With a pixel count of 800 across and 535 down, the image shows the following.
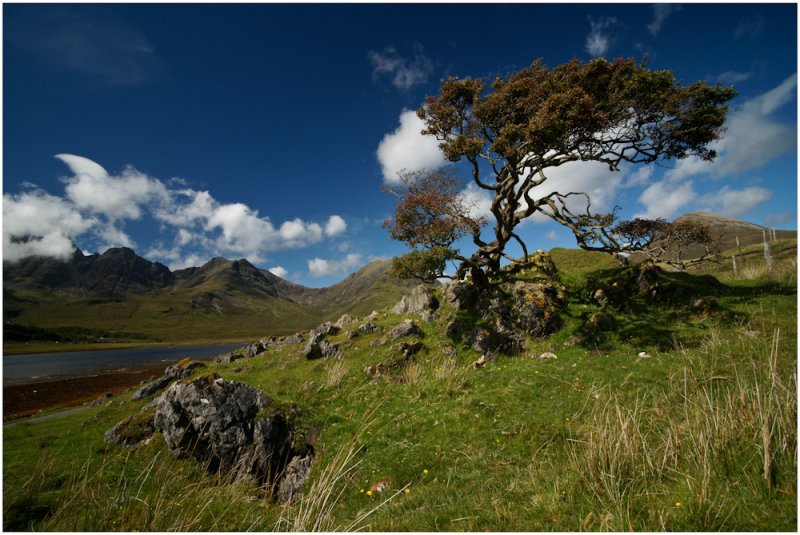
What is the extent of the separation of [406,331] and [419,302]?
15.7ft

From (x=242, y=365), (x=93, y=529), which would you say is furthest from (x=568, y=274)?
(x=93, y=529)

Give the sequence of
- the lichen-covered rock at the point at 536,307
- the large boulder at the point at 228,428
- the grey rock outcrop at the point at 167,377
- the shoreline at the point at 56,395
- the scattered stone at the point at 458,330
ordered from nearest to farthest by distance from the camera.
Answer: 1. the large boulder at the point at 228,428
2. the lichen-covered rock at the point at 536,307
3. the scattered stone at the point at 458,330
4. the grey rock outcrop at the point at 167,377
5. the shoreline at the point at 56,395

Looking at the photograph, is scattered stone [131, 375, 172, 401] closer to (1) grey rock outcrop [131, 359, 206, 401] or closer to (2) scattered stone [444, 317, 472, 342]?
(1) grey rock outcrop [131, 359, 206, 401]

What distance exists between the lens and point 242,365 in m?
24.3

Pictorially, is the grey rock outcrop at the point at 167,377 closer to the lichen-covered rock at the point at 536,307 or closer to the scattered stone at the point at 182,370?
the scattered stone at the point at 182,370

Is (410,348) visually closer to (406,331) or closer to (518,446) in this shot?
(406,331)

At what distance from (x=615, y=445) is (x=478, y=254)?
1837 cm

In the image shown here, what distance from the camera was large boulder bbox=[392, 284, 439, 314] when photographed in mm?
24484

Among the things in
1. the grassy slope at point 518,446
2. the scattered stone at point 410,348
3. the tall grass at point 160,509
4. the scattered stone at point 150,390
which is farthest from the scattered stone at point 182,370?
the tall grass at point 160,509

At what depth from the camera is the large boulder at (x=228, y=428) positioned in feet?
41.9

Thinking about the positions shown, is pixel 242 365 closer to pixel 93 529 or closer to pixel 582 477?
pixel 93 529

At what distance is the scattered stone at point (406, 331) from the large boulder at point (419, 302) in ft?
7.79

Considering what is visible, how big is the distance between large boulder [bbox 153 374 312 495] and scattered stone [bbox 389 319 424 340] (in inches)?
335

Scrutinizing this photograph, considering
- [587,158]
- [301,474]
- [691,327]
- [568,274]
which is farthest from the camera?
[568,274]
